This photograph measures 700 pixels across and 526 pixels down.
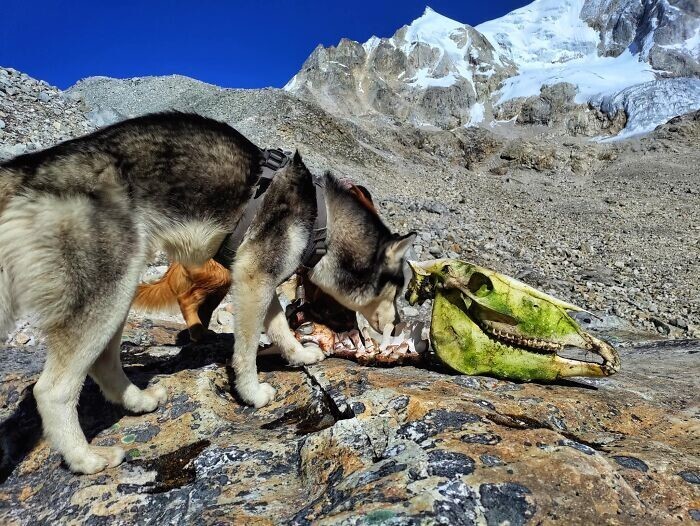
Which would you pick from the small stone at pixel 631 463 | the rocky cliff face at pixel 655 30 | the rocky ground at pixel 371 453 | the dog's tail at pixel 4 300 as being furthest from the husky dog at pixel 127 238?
the rocky cliff face at pixel 655 30

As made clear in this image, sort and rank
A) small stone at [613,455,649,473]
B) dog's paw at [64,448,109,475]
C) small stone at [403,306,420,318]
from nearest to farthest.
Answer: small stone at [613,455,649,473]
dog's paw at [64,448,109,475]
small stone at [403,306,420,318]

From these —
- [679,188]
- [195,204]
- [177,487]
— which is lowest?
[177,487]

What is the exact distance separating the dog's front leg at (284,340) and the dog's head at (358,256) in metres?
0.60

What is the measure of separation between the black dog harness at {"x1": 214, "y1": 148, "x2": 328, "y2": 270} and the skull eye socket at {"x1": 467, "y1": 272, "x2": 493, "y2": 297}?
1.51m

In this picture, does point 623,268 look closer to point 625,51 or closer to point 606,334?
point 606,334

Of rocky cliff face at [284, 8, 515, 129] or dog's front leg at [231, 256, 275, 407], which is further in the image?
rocky cliff face at [284, 8, 515, 129]

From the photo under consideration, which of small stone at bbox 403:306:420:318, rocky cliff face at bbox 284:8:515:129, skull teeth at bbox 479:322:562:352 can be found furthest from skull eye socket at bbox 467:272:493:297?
rocky cliff face at bbox 284:8:515:129

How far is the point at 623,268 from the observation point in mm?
16078

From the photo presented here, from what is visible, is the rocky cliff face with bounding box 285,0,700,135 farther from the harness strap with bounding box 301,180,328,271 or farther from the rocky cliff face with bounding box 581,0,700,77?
the harness strap with bounding box 301,180,328,271

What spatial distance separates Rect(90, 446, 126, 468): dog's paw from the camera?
3.25 m

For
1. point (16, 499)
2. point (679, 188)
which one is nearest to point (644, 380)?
point (16, 499)

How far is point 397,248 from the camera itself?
5.37 meters

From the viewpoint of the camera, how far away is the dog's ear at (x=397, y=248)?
528cm

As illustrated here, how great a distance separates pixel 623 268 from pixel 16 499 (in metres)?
17.3
